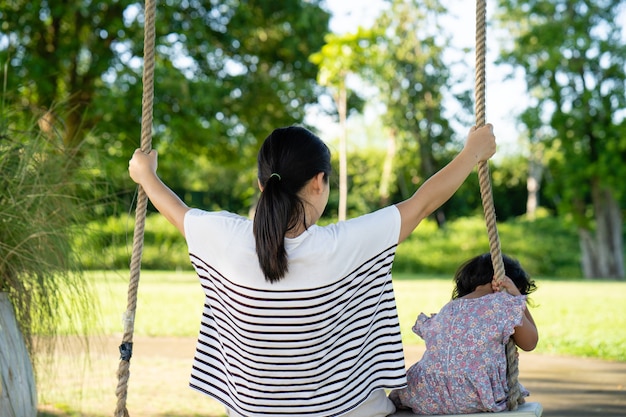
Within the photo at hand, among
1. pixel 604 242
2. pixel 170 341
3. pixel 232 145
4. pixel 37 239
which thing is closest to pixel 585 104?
pixel 604 242

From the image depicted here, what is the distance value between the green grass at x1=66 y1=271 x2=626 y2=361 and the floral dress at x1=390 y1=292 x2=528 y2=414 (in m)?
1.97

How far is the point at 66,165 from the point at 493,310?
232 cm

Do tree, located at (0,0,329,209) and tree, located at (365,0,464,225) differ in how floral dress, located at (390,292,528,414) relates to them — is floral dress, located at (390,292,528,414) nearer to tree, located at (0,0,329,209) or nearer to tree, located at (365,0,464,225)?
tree, located at (0,0,329,209)

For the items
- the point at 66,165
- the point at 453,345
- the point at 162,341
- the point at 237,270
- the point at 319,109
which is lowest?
the point at 162,341

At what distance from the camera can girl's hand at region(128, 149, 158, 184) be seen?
249 cm

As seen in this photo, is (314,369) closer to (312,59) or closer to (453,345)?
(453,345)

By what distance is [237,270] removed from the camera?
215cm

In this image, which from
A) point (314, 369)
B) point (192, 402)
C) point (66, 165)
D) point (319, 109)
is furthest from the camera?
point (319, 109)

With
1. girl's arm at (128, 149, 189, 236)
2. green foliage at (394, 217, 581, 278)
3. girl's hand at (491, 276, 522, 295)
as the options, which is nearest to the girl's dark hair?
girl's hand at (491, 276, 522, 295)

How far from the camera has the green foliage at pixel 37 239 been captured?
3.67 metres

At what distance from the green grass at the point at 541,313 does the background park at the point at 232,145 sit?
0.05 metres

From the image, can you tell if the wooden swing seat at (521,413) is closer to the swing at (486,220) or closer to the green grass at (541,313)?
the swing at (486,220)

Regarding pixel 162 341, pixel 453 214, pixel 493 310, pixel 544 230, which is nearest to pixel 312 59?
pixel 162 341

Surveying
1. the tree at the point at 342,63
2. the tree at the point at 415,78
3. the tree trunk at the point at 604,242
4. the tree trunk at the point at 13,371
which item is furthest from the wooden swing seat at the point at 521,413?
the tree at the point at 415,78
